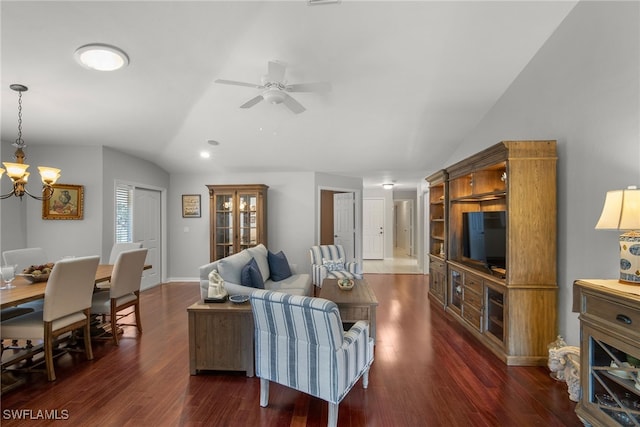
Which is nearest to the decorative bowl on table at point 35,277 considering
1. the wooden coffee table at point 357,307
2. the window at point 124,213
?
the window at point 124,213

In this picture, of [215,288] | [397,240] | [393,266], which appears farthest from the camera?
[397,240]

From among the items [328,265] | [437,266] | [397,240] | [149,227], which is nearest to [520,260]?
[437,266]

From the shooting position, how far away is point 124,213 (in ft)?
16.5

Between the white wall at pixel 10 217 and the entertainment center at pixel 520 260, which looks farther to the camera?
the white wall at pixel 10 217

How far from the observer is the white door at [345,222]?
678 cm

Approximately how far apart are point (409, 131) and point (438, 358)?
312 centimetres

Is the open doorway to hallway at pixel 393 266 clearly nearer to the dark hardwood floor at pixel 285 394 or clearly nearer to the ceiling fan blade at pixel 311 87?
the dark hardwood floor at pixel 285 394

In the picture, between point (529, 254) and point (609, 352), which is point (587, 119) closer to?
point (529, 254)

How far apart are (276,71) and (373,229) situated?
7.41 metres

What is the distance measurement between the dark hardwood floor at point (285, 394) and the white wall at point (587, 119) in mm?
848

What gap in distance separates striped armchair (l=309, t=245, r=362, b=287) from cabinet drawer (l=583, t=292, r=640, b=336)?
2.99m

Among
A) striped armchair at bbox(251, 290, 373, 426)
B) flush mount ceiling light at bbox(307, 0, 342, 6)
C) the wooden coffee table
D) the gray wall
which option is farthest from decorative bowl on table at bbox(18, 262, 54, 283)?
flush mount ceiling light at bbox(307, 0, 342, 6)

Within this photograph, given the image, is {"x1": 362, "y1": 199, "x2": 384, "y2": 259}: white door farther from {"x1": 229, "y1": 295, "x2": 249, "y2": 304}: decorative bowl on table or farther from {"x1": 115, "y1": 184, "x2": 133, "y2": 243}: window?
{"x1": 229, "y1": 295, "x2": 249, "y2": 304}: decorative bowl on table

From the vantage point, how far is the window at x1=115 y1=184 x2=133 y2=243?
4.88 meters
